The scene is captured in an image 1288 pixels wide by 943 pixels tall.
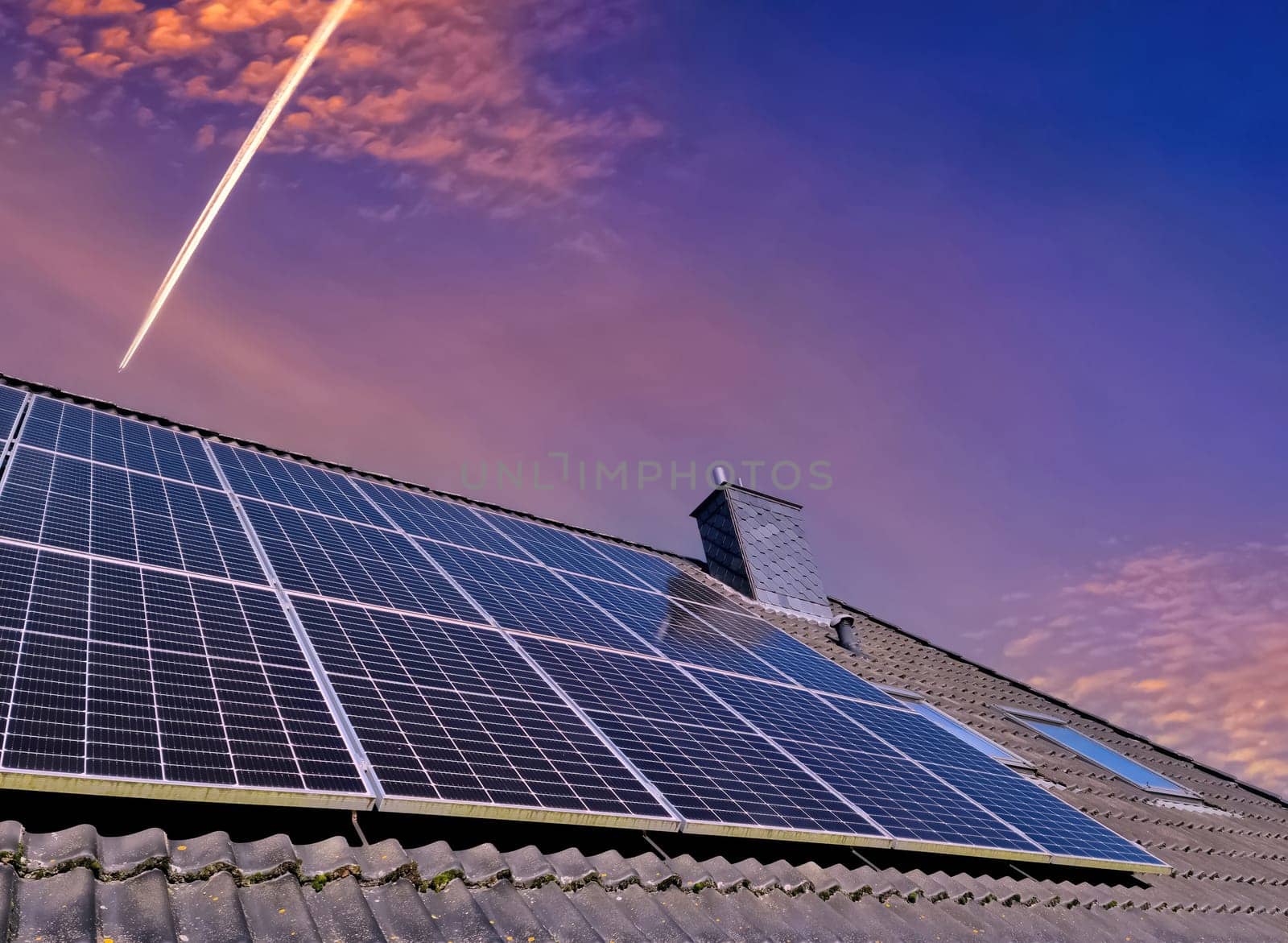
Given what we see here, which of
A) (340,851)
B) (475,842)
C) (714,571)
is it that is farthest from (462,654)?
(714,571)

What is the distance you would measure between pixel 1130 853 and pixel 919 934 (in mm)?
4696

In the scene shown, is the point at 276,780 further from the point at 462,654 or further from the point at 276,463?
the point at 276,463

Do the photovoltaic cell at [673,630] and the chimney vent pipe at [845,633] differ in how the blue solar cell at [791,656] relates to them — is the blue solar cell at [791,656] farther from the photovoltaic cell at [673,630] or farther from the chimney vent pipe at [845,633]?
the chimney vent pipe at [845,633]

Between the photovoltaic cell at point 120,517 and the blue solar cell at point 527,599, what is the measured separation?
2592mm

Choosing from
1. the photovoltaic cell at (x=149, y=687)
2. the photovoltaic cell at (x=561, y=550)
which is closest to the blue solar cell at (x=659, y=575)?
the photovoltaic cell at (x=561, y=550)

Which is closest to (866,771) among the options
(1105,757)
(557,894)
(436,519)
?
(557,894)

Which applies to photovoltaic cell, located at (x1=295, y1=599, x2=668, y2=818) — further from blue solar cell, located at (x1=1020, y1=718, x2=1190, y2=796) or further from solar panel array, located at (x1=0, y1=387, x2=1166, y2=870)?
blue solar cell, located at (x1=1020, y1=718, x2=1190, y2=796)

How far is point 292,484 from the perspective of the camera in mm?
12070

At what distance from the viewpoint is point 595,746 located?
6.39 meters

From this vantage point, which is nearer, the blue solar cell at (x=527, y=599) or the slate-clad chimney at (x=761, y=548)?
the blue solar cell at (x=527, y=599)

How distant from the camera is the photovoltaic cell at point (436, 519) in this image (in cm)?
1198

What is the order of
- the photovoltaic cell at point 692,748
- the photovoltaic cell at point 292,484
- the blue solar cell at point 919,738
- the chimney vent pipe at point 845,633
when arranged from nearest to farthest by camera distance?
the photovoltaic cell at point 692,748 < the blue solar cell at point 919,738 < the photovoltaic cell at point 292,484 < the chimney vent pipe at point 845,633

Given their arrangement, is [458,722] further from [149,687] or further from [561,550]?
[561,550]

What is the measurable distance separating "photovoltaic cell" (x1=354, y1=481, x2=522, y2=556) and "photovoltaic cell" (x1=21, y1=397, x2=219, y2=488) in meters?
2.71
